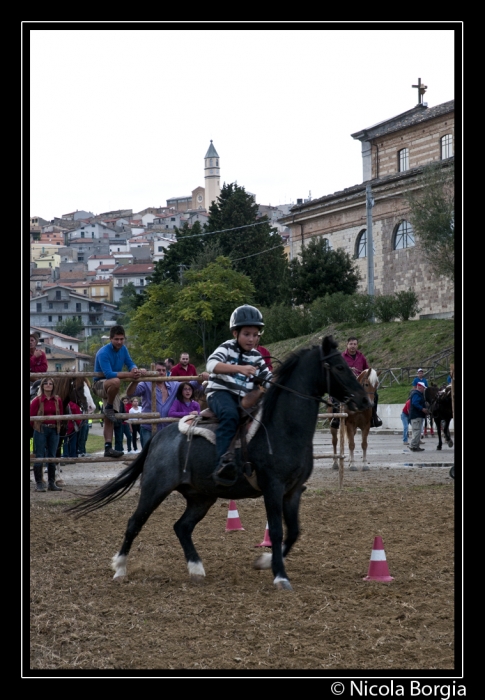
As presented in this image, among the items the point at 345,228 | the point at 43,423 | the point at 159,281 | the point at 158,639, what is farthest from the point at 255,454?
the point at 159,281

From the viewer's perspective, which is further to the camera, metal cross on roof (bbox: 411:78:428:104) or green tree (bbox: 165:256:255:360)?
metal cross on roof (bbox: 411:78:428:104)

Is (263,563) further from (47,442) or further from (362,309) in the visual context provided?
(362,309)

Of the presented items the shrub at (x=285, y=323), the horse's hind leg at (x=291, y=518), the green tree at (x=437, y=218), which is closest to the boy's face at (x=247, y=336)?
the horse's hind leg at (x=291, y=518)

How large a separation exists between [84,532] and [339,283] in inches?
1748

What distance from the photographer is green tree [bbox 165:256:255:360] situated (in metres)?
61.3

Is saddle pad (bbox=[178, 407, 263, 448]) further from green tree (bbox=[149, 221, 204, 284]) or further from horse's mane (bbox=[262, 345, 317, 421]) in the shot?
green tree (bbox=[149, 221, 204, 284])

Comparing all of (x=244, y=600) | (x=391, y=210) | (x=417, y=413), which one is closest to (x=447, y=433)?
(x=417, y=413)

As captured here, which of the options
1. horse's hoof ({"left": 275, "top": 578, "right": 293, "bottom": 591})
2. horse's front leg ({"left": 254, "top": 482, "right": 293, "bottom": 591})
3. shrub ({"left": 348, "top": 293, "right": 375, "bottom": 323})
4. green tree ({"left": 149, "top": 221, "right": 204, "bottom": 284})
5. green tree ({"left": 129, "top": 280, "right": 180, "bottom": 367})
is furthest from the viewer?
green tree ({"left": 149, "top": 221, "right": 204, "bottom": 284})

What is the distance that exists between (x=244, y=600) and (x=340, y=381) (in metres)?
2.16

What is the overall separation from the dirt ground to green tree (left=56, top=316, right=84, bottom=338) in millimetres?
118444

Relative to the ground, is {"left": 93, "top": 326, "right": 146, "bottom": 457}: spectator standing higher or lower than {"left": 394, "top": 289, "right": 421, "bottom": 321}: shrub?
lower

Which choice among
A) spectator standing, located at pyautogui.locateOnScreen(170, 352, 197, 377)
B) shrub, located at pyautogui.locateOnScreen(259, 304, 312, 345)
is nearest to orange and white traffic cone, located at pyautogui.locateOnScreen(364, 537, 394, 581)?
spectator standing, located at pyautogui.locateOnScreen(170, 352, 197, 377)

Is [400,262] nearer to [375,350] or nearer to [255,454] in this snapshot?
[375,350]

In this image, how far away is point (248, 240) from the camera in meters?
73.6
